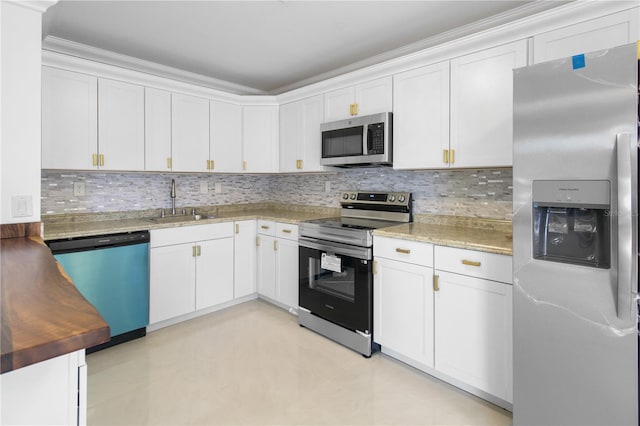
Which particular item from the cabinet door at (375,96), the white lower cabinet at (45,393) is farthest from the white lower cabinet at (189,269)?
the white lower cabinet at (45,393)

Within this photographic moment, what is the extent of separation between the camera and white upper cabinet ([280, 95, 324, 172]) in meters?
3.40

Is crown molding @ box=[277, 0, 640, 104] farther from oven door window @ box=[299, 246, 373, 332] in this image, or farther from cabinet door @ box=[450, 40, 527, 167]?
oven door window @ box=[299, 246, 373, 332]

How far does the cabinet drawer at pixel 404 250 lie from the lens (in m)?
2.24

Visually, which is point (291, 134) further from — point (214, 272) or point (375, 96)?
point (214, 272)

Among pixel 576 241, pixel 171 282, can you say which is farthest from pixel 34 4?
pixel 576 241

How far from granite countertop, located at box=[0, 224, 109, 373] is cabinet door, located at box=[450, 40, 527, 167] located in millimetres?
2228

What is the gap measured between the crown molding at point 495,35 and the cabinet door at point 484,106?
0.05m

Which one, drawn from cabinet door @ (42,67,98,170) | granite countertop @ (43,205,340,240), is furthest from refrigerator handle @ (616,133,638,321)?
cabinet door @ (42,67,98,170)

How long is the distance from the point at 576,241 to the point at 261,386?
1.94m

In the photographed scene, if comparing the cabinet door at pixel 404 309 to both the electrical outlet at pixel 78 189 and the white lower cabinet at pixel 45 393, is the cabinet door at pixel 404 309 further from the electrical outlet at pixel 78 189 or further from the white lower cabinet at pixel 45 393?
the electrical outlet at pixel 78 189

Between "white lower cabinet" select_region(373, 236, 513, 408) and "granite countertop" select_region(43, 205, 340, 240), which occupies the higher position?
"granite countertop" select_region(43, 205, 340, 240)

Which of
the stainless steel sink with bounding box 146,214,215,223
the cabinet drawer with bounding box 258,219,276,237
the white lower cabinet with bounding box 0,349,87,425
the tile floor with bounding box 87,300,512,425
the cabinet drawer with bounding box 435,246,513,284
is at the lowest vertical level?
the tile floor with bounding box 87,300,512,425

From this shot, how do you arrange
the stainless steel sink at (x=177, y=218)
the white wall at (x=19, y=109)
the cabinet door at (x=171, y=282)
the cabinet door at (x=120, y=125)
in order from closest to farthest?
the white wall at (x=19, y=109)
the cabinet door at (x=120, y=125)
the cabinet door at (x=171, y=282)
the stainless steel sink at (x=177, y=218)

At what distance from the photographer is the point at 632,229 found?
1.38 meters
